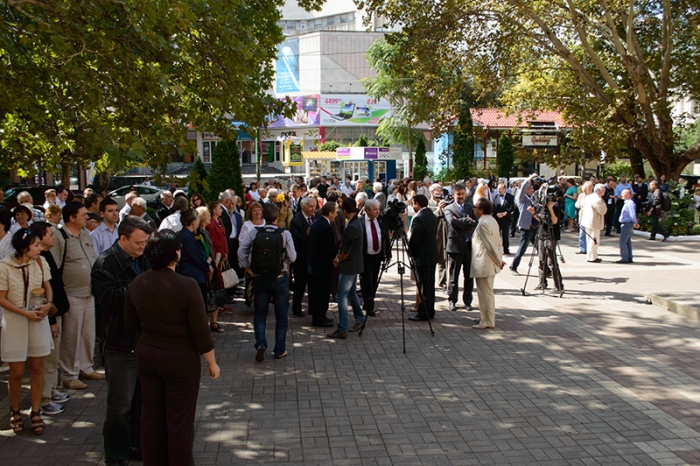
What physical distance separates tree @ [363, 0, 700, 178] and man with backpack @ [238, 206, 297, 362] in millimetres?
11989

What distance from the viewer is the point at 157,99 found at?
8164 mm

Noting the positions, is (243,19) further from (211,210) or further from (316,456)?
(316,456)

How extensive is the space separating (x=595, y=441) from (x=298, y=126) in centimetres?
6799

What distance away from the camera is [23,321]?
534cm

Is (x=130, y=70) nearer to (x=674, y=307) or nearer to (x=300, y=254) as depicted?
(x=300, y=254)

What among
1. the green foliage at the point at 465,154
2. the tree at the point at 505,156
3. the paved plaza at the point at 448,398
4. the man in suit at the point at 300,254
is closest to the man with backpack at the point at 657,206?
the paved plaza at the point at 448,398

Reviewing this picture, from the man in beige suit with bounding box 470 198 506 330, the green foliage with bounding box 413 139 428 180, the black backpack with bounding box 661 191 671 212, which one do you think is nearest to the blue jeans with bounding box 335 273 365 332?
the man in beige suit with bounding box 470 198 506 330

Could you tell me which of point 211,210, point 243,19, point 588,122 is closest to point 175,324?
point 211,210

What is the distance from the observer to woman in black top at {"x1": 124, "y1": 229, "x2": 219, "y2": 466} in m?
4.06

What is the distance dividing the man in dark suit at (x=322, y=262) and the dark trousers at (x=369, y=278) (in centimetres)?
56

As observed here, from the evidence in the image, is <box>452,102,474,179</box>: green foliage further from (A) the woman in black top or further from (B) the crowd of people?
(A) the woman in black top

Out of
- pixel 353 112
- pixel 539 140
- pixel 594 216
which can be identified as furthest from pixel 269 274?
pixel 353 112

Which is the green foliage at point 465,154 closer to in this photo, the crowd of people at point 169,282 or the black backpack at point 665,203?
the black backpack at point 665,203

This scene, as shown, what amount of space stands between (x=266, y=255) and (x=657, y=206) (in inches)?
574
